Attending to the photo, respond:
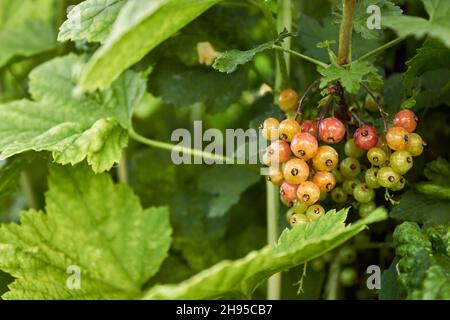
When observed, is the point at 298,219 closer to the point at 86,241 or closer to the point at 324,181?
the point at 324,181

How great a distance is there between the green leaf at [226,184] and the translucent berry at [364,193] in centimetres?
31

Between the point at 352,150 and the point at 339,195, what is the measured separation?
77 millimetres

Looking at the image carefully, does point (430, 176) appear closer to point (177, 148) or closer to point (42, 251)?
point (177, 148)

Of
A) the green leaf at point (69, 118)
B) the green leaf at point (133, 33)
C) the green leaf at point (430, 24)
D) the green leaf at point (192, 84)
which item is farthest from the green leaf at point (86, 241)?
the green leaf at point (430, 24)

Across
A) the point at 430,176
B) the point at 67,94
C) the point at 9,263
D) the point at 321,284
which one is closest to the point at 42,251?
the point at 9,263

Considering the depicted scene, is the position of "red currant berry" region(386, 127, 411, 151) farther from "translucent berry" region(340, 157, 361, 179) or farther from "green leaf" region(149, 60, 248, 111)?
"green leaf" region(149, 60, 248, 111)

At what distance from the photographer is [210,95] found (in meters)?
1.17

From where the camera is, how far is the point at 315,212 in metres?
0.87

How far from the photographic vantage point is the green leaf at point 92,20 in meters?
0.87

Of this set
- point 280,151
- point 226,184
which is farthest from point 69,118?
point 280,151

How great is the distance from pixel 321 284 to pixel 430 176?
322 millimetres

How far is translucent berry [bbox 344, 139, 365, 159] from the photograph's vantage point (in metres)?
0.92

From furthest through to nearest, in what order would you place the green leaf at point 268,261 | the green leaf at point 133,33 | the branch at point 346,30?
the branch at point 346,30, the green leaf at point 268,261, the green leaf at point 133,33

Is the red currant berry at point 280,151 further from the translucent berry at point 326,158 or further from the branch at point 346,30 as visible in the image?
the branch at point 346,30
